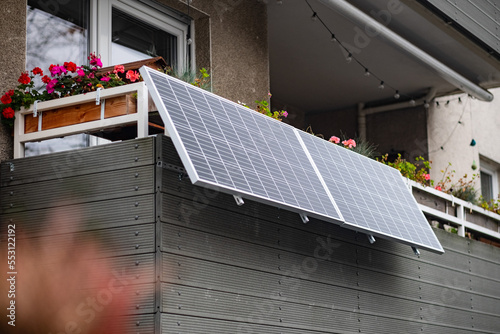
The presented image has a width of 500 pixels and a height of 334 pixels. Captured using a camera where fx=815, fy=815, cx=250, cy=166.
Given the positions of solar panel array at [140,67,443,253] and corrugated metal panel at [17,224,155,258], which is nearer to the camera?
corrugated metal panel at [17,224,155,258]

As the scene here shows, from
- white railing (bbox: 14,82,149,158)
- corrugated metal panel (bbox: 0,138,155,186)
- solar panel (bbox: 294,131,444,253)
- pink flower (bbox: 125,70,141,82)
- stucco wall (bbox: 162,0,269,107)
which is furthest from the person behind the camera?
stucco wall (bbox: 162,0,269,107)

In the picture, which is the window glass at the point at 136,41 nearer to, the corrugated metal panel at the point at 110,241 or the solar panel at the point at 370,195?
the solar panel at the point at 370,195

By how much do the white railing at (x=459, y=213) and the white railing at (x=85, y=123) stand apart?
459 centimetres

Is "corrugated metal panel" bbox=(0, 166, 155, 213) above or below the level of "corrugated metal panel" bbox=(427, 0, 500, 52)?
below

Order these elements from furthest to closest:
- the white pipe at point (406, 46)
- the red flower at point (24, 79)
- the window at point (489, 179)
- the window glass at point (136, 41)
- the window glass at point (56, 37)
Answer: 1. the window at point (489, 179)
2. the white pipe at point (406, 46)
3. the window glass at point (136, 41)
4. the window glass at point (56, 37)
5. the red flower at point (24, 79)

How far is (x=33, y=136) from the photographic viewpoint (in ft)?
21.3

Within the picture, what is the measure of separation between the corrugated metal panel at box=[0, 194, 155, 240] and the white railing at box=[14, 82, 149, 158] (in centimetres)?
56

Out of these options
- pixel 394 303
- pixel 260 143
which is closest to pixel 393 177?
pixel 394 303

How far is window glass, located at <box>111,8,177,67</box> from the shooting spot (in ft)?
26.5

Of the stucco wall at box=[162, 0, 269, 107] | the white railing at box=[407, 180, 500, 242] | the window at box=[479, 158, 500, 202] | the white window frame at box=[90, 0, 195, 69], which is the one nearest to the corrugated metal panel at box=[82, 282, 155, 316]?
the white window frame at box=[90, 0, 195, 69]

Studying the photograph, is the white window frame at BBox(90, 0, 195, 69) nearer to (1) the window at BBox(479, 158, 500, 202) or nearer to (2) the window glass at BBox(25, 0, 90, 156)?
(2) the window glass at BBox(25, 0, 90, 156)

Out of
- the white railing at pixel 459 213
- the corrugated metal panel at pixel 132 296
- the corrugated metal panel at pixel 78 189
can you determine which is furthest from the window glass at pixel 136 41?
the white railing at pixel 459 213

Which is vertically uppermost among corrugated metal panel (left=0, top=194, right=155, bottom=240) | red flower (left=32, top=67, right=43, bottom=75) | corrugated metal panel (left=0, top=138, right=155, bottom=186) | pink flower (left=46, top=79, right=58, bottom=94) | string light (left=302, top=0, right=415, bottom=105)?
string light (left=302, top=0, right=415, bottom=105)

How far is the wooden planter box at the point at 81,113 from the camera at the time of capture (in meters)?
6.21
